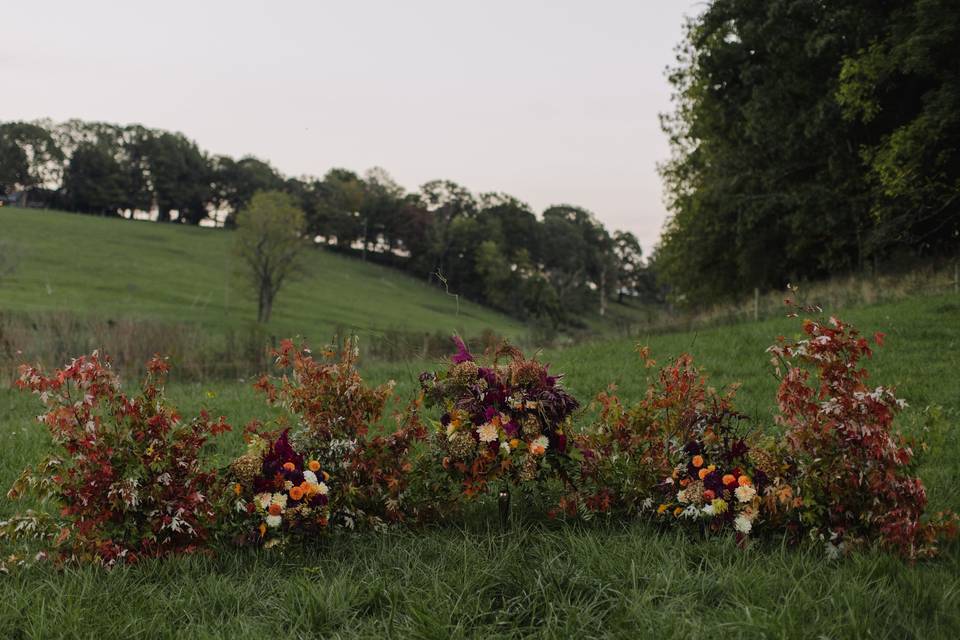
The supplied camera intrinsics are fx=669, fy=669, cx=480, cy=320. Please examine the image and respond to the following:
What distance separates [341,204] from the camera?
89.1 meters

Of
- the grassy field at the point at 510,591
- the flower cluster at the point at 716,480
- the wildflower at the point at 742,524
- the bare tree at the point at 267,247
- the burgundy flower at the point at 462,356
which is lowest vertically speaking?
the grassy field at the point at 510,591

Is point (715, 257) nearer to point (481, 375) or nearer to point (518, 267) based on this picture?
point (481, 375)

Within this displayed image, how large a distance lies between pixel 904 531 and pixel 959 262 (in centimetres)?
2039

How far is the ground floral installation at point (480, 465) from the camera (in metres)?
3.71

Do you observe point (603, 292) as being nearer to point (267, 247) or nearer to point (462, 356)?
point (267, 247)

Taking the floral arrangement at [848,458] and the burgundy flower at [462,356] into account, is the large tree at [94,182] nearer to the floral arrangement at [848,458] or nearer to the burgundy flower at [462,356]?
the burgundy flower at [462,356]

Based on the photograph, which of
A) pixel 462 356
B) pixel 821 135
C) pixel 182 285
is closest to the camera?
pixel 462 356

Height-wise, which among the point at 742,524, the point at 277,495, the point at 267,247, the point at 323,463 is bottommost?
the point at 277,495

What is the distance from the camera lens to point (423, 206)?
96625 mm

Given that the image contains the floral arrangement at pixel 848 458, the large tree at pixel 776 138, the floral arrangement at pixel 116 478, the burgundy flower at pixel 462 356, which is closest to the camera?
the floral arrangement at pixel 848 458

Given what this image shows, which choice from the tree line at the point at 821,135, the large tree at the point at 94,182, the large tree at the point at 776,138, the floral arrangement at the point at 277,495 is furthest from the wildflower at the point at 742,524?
the large tree at the point at 94,182

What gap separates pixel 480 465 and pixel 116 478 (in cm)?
213

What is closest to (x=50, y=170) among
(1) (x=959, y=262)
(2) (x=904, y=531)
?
(1) (x=959, y=262)

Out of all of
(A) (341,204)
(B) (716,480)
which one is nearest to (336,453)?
(B) (716,480)
